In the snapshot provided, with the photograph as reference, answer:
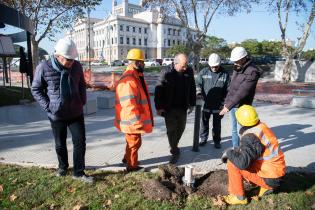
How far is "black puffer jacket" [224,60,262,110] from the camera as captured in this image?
486 cm

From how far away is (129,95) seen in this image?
13.5 ft

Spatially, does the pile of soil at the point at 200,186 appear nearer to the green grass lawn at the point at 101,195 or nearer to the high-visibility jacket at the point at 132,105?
the green grass lawn at the point at 101,195

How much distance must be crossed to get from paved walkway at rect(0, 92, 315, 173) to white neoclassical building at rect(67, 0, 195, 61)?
88.0 m

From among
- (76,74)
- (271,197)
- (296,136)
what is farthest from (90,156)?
(296,136)

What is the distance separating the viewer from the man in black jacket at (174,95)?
15.7 ft

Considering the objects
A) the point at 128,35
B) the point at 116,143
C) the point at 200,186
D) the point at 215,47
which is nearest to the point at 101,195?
the point at 200,186

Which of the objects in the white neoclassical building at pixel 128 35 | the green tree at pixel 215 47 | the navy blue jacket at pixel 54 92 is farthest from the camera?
the white neoclassical building at pixel 128 35

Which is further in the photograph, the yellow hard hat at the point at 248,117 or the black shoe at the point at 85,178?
the black shoe at the point at 85,178

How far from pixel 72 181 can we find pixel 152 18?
340ft

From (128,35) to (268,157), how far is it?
98.2m

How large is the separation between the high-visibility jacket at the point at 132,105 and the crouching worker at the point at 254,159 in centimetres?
128

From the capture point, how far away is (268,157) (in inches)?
Result: 137

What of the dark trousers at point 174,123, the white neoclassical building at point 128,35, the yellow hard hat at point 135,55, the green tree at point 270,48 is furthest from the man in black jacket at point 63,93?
the white neoclassical building at point 128,35

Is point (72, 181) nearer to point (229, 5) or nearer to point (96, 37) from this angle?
point (229, 5)
